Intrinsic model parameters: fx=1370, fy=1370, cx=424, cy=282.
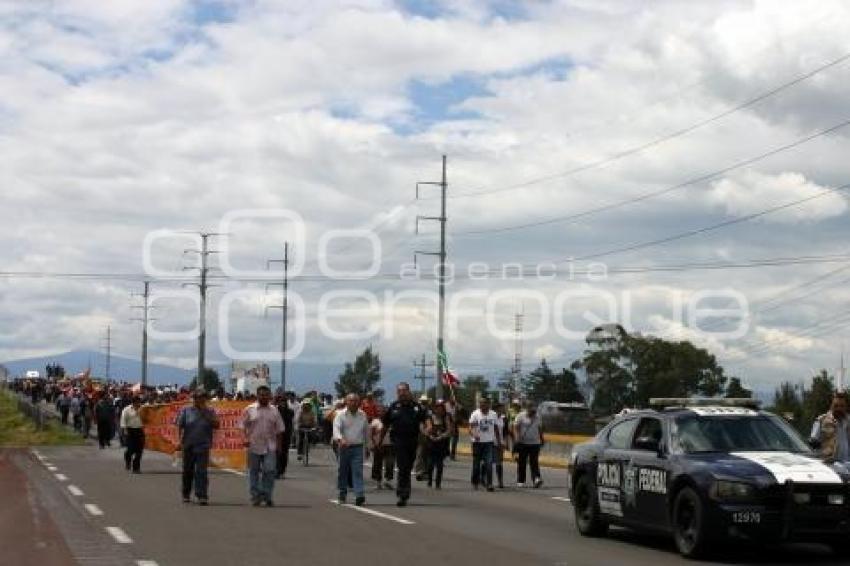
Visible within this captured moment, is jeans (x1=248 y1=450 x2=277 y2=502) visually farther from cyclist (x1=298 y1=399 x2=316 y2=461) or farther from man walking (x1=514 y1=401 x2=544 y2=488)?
cyclist (x1=298 y1=399 x2=316 y2=461)

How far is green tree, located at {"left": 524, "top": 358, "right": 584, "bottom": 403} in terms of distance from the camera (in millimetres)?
123938

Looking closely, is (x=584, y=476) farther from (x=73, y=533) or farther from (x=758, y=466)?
(x=73, y=533)

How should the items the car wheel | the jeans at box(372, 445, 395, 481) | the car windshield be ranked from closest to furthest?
the car windshield, the car wheel, the jeans at box(372, 445, 395, 481)

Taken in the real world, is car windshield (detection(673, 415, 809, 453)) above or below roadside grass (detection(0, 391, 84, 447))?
above

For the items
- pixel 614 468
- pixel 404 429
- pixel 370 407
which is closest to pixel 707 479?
pixel 614 468

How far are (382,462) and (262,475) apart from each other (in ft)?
17.1

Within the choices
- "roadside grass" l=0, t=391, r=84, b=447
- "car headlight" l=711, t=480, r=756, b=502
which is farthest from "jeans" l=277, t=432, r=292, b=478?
"roadside grass" l=0, t=391, r=84, b=447

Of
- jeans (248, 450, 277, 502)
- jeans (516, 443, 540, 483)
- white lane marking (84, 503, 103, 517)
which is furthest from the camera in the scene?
jeans (516, 443, 540, 483)

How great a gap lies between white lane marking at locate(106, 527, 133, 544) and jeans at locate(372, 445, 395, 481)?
8933 millimetres

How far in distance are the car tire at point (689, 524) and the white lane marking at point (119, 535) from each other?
576cm

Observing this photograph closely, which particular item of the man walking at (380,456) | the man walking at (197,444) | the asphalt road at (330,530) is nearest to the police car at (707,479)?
the asphalt road at (330,530)

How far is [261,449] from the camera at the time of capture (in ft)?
65.7

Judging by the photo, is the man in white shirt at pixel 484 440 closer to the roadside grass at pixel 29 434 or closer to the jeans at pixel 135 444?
the jeans at pixel 135 444

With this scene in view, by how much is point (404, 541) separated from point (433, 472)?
1234 centimetres
